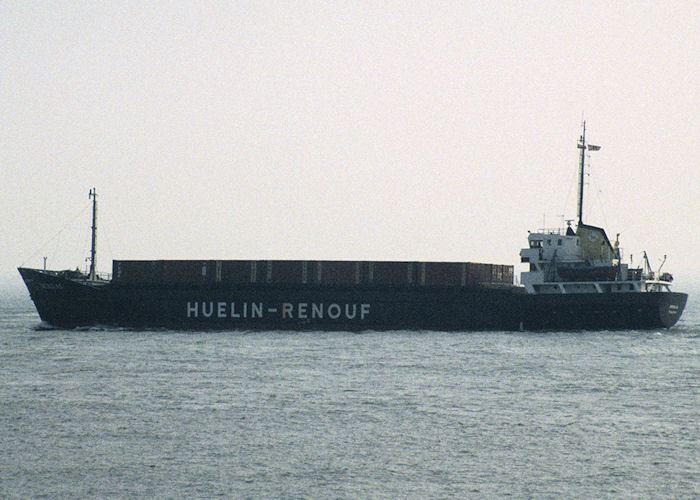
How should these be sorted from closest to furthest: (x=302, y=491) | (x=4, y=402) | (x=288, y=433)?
(x=302, y=491) < (x=288, y=433) < (x=4, y=402)

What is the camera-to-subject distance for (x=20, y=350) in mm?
53469

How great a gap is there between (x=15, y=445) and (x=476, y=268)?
44.4 meters

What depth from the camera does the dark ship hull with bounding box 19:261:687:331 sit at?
63812mm

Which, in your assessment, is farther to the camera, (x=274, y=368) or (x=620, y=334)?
(x=620, y=334)

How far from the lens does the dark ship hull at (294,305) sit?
63812 millimetres

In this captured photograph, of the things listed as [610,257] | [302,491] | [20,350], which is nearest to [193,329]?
[20,350]

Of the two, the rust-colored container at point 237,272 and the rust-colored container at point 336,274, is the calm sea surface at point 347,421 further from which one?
the rust-colored container at point 237,272

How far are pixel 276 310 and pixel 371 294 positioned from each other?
299 inches

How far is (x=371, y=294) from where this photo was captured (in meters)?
64.4

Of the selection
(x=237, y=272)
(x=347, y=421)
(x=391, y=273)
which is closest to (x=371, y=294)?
(x=391, y=273)

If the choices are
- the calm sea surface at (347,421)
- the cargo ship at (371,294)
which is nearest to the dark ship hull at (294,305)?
the cargo ship at (371,294)

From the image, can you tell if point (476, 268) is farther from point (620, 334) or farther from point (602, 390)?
point (602, 390)

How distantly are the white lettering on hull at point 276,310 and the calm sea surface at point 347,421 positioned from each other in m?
9.67

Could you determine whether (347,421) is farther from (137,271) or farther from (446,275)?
(137,271)
